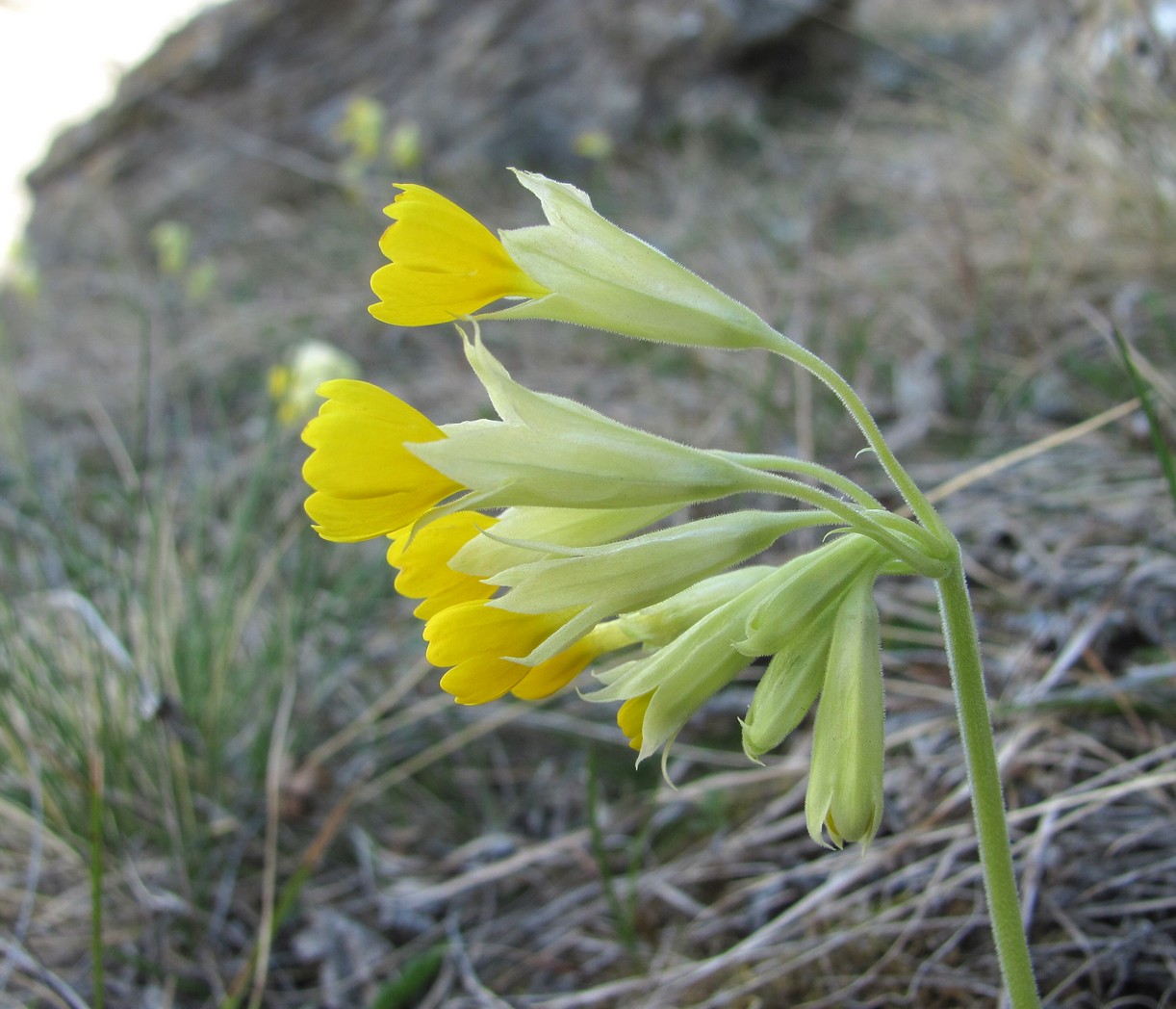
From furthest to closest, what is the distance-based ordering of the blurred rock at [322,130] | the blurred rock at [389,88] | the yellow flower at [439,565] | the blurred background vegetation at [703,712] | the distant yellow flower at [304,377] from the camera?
the blurred rock at [389,88] → the blurred rock at [322,130] → the distant yellow flower at [304,377] → the blurred background vegetation at [703,712] → the yellow flower at [439,565]

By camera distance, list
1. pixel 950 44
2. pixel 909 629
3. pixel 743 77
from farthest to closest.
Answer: pixel 950 44 → pixel 743 77 → pixel 909 629

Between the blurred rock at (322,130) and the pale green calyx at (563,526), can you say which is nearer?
the pale green calyx at (563,526)

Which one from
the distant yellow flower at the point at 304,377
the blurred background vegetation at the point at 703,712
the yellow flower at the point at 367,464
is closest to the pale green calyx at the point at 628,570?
the yellow flower at the point at 367,464

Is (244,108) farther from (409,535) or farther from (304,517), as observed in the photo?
(409,535)

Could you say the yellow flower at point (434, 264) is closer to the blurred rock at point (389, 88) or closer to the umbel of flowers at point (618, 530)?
the umbel of flowers at point (618, 530)

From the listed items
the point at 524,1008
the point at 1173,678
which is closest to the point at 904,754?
the point at 1173,678

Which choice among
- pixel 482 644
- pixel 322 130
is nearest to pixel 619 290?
pixel 482 644
